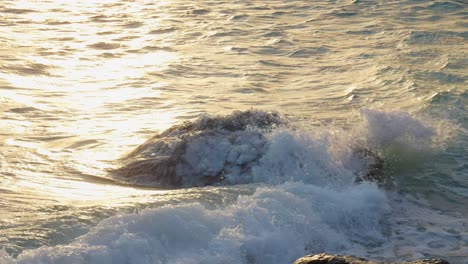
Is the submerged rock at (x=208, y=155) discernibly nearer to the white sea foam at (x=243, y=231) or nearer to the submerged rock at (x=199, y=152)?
the submerged rock at (x=199, y=152)

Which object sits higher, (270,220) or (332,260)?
(332,260)

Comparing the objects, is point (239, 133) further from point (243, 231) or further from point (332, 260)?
point (332, 260)

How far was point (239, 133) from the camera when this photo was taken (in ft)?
28.1

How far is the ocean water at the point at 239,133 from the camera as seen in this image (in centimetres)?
667

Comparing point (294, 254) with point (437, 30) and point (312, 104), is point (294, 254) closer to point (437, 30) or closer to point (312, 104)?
point (312, 104)

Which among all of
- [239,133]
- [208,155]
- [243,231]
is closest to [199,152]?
[208,155]

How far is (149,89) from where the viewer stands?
12.1 metres

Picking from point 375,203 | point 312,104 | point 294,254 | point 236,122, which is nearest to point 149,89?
point 312,104

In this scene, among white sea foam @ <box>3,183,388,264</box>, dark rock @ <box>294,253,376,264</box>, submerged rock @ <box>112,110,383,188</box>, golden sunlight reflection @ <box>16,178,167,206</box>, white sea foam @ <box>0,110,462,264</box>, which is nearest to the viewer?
dark rock @ <box>294,253,376,264</box>

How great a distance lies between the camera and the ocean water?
6.67 m

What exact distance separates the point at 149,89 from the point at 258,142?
3956 mm

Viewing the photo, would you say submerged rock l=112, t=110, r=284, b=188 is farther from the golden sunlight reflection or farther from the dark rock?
the dark rock

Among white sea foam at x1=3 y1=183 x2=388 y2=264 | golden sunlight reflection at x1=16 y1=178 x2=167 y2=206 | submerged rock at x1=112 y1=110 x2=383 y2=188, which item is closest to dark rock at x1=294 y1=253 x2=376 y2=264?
white sea foam at x1=3 y1=183 x2=388 y2=264

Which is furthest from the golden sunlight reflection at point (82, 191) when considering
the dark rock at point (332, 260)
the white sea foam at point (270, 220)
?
the dark rock at point (332, 260)
